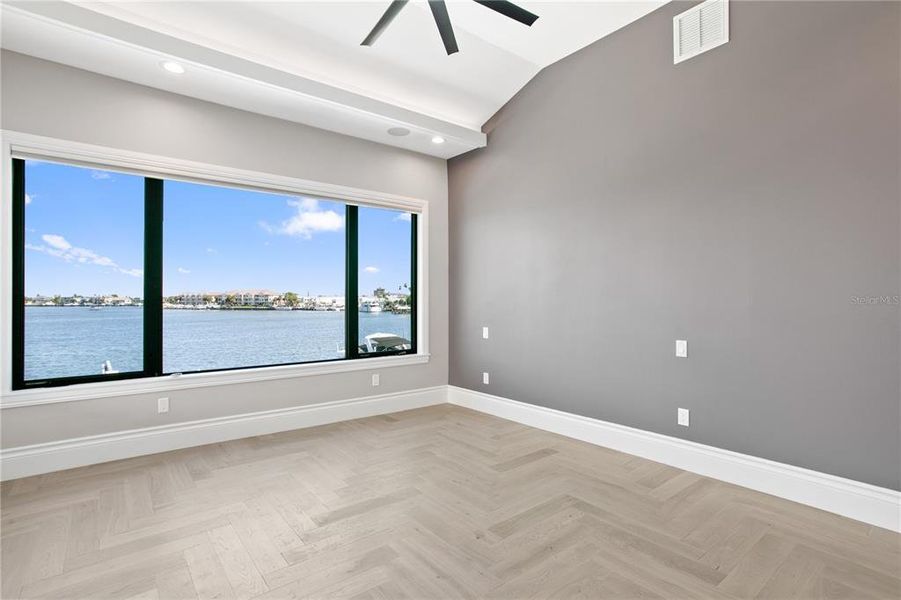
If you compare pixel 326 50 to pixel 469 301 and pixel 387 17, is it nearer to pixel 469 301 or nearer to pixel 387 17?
pixel 387 17

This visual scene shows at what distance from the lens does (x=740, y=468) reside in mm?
2938

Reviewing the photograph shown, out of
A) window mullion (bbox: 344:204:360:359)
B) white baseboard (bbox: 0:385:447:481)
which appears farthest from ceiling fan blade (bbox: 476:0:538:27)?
white baseboard (bbox: 0:385:447:481)

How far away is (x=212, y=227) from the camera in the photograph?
13.5 feet

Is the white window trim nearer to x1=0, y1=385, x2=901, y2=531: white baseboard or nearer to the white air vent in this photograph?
x1=0, y1=385, x2=901, y2=531: white baseboard

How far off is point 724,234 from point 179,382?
14.0ft

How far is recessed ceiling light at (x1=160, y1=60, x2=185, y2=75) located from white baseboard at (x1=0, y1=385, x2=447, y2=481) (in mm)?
2699

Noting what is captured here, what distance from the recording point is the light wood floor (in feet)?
6.31

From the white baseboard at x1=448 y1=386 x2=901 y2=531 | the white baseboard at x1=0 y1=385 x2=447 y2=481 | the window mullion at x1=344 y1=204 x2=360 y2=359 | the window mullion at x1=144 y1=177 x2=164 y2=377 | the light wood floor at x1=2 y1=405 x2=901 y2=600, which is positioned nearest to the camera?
the light wood floor at x1=2 y1=405 x2=901 y2=600

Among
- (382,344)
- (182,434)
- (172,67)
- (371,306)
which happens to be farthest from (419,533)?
(172,67)

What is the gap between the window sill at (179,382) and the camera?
121 inches

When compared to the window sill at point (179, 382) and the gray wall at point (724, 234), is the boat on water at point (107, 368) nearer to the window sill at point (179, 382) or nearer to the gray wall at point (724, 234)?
the window sill at point (179, 382)

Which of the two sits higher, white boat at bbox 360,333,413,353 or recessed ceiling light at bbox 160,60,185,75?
recessed ceiling light at bbox 160,60,185,75

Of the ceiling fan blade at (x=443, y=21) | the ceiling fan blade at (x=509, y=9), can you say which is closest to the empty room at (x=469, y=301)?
the ceiling fan blade at (x=443, y=21)

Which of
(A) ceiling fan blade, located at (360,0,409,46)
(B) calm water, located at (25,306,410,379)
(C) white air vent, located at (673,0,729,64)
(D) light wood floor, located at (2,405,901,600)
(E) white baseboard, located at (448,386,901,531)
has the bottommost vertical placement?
(D) light wood floor, located at (2,405,901,600)
